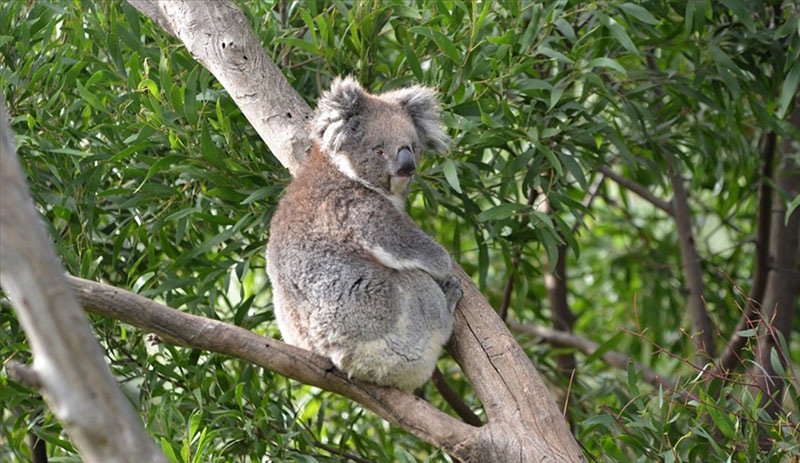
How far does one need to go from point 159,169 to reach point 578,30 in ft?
6.01

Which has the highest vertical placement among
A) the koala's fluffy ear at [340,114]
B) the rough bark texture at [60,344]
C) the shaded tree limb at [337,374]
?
the rough bark texture at [60,344]

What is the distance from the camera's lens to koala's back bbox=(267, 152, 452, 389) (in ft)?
9.50

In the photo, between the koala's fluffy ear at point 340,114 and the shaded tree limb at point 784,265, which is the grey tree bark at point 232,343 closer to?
the koala's fluffy ear at point 340,114

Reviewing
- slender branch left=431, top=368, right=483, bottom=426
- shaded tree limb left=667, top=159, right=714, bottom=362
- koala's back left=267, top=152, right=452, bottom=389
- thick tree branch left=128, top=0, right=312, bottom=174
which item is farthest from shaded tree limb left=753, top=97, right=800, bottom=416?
thick tree branch left=128, top=0, right=312, bottom=174

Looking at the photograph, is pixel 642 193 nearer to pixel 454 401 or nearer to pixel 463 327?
pixel 454 401

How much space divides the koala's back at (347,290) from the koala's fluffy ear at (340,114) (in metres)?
0.09

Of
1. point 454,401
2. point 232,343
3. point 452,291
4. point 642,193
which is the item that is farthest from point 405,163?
point 642,193

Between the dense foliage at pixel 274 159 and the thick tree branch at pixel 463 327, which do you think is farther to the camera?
the dense foliage at pixel 274 159

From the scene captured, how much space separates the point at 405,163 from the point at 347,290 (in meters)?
0.45

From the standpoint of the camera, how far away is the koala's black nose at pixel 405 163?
3.07 m

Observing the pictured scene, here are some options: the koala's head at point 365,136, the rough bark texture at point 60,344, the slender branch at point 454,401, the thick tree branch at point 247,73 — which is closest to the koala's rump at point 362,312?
the koala's head at point 365,136

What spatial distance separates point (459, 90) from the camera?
3479 millimetres

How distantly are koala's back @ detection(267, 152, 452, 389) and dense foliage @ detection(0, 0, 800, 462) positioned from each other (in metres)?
0.27

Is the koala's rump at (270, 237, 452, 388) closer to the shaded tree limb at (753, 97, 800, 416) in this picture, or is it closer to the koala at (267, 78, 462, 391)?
the koala at (267, 78, 462, 391)
